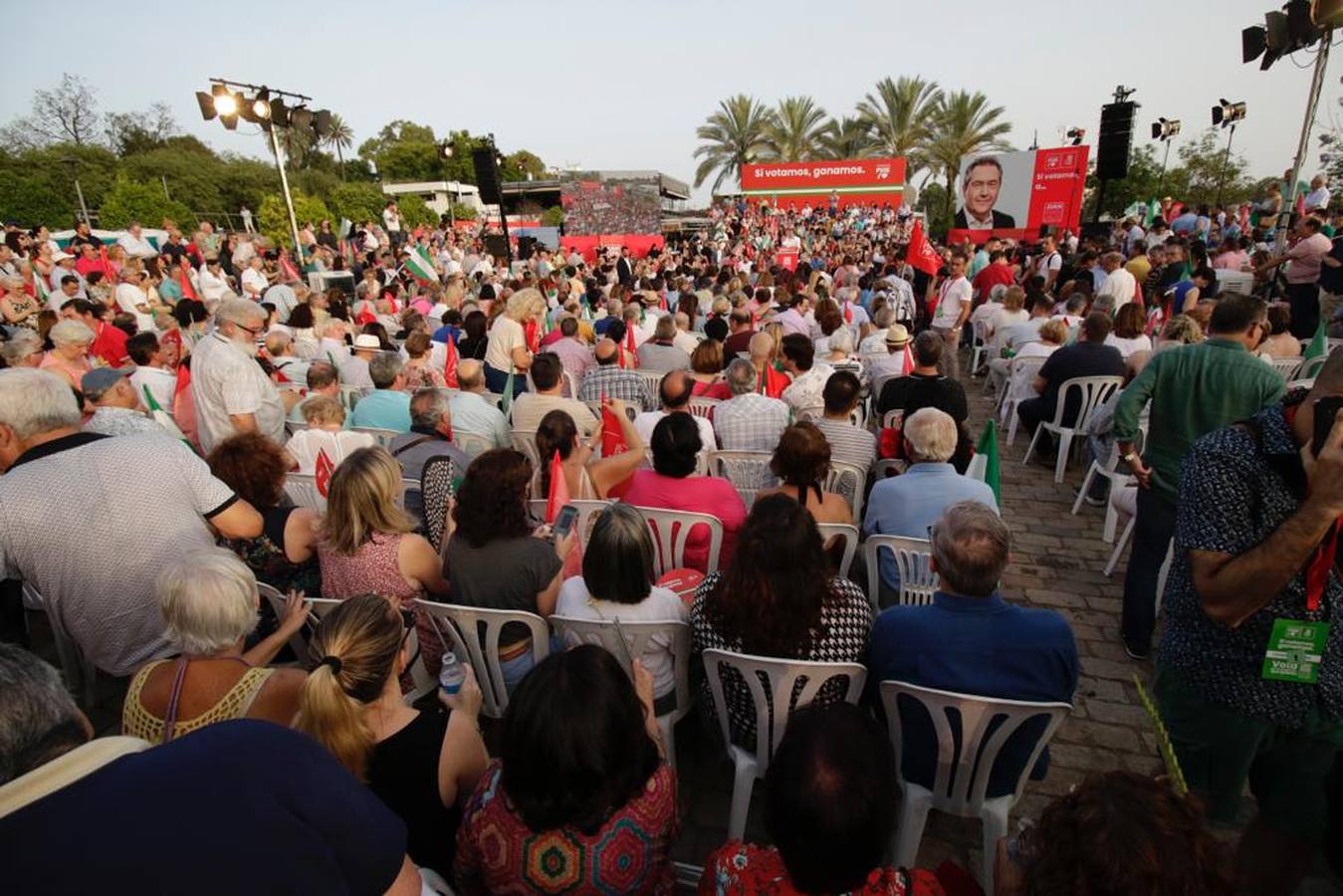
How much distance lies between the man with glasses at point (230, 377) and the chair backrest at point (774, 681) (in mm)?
3415

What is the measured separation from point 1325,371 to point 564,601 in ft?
7.91

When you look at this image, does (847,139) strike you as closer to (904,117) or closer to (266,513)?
(904,117)

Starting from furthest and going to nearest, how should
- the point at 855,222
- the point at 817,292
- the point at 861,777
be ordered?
the point at 855,222
the point at 817,292
the point at 861,777

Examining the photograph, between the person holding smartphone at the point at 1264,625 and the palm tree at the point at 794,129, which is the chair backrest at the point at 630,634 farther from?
the palm tree at the point at 794,129

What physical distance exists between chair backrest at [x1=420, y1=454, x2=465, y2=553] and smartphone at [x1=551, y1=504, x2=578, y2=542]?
0.83 m

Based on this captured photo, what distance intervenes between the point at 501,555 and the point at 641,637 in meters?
0.68

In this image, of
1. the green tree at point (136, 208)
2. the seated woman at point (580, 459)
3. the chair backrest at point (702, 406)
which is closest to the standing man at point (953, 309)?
the chair backrest at point (702, 406)

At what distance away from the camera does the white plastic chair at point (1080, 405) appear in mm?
5227

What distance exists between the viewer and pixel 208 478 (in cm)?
259

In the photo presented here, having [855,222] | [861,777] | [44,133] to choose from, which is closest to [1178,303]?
[861,777]

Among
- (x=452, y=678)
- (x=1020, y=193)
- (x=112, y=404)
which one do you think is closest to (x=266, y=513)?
(x=452, y=678)

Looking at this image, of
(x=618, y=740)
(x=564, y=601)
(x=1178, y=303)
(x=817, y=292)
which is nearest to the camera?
(x=618, y=740)

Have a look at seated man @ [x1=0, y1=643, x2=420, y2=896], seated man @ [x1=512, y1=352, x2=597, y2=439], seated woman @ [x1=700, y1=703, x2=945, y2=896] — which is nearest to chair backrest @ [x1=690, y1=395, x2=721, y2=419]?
seated man @ [x1=512, y1=352, x2=597, y2=439]

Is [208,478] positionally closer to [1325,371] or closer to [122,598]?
[122,598]
